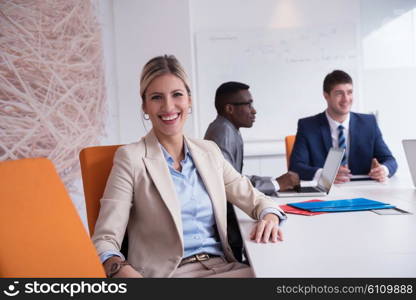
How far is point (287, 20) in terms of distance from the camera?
503 centimetres

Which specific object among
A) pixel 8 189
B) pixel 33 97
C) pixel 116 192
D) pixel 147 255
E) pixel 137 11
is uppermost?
pixel 137 11

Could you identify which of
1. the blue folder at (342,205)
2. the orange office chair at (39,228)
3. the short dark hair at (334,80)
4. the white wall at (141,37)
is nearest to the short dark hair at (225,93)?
the short dark hair at (334,80)

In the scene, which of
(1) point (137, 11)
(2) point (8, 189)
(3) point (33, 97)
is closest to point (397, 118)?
(1) point (137, 11)

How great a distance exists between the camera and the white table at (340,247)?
109 centimetres

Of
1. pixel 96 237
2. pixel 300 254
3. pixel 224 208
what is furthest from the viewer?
pixel 224 208

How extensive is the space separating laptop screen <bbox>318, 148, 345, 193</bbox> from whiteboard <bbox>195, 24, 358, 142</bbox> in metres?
2.68

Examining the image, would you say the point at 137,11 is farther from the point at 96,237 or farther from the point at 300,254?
the point at 300,254

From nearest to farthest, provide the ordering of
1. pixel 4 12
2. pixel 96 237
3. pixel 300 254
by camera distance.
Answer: pixel 300 254
pixel 96 237
pixel 4 12

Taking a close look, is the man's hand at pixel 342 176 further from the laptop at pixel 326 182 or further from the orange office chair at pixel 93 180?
the orange office chair at pixel 93 180

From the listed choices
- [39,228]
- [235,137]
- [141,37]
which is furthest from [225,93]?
[141,37]

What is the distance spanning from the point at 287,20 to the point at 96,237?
4157 mm

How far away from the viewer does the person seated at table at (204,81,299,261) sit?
6.63 feet

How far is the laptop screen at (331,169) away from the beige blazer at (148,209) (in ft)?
1.75

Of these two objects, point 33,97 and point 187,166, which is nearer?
point 187,166
